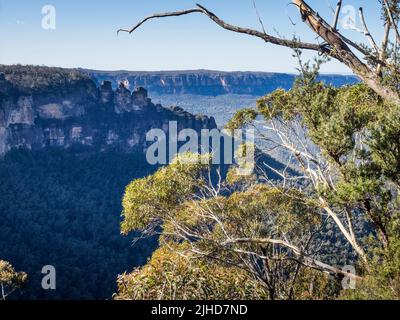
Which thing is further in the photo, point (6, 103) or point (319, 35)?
point (6, 103)

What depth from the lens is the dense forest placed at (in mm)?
34281

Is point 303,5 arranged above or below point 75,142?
above

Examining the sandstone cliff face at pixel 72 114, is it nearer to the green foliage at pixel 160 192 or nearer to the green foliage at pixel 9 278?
the green foliage at pixel 9 278

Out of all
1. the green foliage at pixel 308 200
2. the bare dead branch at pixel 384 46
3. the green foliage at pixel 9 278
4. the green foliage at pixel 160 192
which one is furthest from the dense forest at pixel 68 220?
the bare dead branch at pixel 384 46

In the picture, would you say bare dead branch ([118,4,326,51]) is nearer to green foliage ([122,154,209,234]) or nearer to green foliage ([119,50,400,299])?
green foliage ([119,50,400,299])

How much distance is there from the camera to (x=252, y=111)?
31.6ft

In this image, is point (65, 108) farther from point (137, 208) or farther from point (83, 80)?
point (137, 208)

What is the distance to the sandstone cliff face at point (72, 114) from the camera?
6088 cm

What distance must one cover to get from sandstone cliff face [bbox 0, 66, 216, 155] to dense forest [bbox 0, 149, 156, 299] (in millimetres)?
2399

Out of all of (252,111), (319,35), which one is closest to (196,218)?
(252,111)

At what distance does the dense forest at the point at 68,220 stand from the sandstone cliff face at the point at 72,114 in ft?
7.87

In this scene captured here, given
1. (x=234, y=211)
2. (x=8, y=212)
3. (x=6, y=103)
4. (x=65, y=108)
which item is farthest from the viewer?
(x=65, y=108)

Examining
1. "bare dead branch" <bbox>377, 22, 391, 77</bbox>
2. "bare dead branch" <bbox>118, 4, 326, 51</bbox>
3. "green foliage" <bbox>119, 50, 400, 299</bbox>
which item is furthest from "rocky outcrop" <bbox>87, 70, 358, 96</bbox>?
"bare dead branch" <bbox>118, 4, 326, 51</bbox>

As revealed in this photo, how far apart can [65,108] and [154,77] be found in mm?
61264
